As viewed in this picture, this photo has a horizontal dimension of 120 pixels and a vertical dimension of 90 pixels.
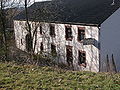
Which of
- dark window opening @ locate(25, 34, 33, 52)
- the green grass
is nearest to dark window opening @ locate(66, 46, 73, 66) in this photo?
dark window opening @ locate(25, 34, 33, 52)

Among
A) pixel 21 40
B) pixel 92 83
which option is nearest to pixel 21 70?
pixel 92 83

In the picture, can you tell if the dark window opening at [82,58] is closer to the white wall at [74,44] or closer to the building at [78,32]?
the building at [78,32]

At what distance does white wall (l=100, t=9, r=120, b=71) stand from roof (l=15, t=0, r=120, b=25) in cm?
57

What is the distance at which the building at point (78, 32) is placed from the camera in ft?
65.8

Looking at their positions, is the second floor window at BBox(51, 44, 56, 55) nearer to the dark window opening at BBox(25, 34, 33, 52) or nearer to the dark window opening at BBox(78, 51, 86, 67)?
the dark window opening at BBox(25, 34, 33, 52)

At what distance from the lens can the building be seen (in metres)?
20.0

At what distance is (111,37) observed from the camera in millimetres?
20562

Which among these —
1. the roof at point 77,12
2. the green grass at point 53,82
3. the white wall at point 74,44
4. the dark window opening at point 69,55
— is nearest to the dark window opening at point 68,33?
the white wall at point 74,44

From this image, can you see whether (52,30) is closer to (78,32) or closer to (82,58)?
(78,32)

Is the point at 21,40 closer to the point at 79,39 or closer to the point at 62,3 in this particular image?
the point at 62,3

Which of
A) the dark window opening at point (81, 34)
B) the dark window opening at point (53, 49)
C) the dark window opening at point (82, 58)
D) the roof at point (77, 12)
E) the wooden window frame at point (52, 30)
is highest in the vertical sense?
the roof at point (77, 12)

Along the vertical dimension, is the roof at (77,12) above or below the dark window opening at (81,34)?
above

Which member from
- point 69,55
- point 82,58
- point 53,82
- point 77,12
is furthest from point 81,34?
point 53,82

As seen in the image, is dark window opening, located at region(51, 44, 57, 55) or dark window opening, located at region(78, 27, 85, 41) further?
dark window opening, located at region(51, 44, 57, 55)
